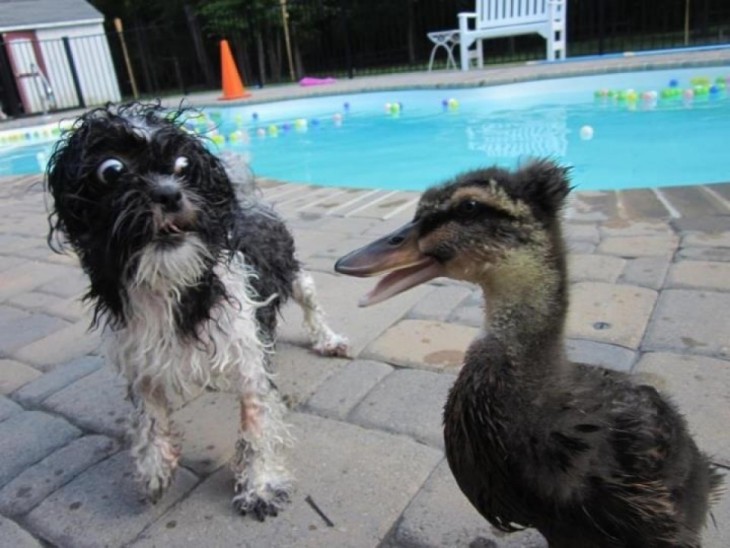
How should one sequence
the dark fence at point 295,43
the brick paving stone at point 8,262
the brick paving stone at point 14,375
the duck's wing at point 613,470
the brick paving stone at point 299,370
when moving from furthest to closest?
the dark fence at point 295,43
the brick paving stone at point 8,262
the brick paving stone at point 14,375
the brick paving stone at point 299,370
the duck's wing at point 613,470

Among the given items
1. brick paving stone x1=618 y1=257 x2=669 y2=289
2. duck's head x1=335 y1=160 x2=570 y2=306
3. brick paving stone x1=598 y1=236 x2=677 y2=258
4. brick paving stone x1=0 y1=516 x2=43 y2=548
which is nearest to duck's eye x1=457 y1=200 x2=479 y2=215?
duck's head x1=335 y1=160 x2=570 y2=306

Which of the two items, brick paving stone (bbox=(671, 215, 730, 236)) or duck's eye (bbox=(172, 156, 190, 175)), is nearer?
duck's eye (bbox=(172, 156, 190, 175))

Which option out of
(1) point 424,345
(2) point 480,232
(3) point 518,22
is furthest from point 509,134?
(2) point 480,232

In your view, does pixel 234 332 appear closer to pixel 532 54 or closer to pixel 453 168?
pixel 453 168

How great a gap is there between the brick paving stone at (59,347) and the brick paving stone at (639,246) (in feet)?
11.1

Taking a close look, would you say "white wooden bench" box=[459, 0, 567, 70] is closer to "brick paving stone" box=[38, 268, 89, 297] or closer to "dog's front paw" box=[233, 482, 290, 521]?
"brick paving stone" box=[38, 268, 89, 297]

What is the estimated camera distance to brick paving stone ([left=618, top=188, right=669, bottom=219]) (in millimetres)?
4617

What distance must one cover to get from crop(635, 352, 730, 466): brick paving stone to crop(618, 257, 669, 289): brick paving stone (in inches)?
32.8

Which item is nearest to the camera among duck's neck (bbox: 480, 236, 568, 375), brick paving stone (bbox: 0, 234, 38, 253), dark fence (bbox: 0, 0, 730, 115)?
duck's neck (bbox: 480, 236, 568, 375)

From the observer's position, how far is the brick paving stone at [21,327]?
3.87 metres

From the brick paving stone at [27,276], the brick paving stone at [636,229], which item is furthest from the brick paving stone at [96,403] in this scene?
the brick paving stone at [636,229]

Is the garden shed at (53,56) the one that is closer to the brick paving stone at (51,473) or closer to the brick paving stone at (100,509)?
the brick paving stone at (51,473)

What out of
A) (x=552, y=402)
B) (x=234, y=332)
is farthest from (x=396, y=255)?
(x=234, y=332)

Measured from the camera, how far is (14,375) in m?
3.48
